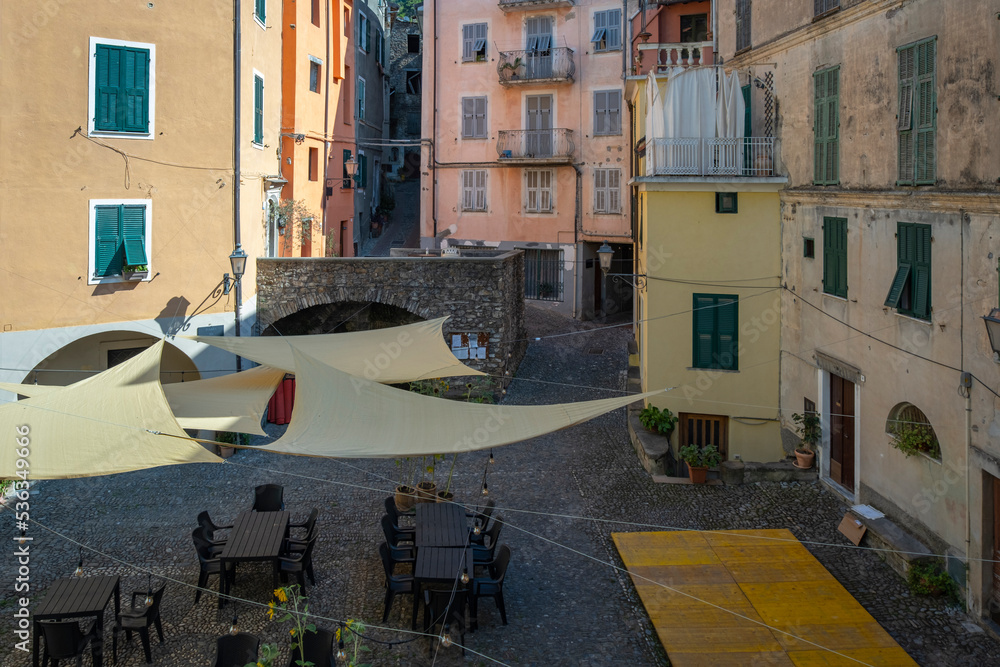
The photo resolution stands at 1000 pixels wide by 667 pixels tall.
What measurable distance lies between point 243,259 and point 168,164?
2.18m

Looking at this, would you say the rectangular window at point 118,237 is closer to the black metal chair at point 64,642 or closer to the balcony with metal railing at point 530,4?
the black metal chair at point 64,642

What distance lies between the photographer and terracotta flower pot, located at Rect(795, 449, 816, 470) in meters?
13.1

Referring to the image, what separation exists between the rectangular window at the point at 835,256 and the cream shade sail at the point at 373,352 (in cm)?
A: 539

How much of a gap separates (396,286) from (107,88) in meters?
6.41

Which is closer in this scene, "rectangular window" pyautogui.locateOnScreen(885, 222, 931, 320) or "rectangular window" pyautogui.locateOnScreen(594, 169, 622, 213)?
"rectangular window" pyautogui.locateOnScreen(885, 222, 931, 320)

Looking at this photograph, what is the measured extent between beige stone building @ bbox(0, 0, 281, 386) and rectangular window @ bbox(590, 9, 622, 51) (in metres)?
12.0

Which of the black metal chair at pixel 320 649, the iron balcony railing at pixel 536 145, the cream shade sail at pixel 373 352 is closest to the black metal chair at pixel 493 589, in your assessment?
the black metal chair at pixel 320 649

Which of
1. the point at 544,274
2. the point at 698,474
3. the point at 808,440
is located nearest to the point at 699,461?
the point at 698,474

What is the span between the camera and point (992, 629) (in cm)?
880

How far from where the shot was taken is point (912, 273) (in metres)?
10.3

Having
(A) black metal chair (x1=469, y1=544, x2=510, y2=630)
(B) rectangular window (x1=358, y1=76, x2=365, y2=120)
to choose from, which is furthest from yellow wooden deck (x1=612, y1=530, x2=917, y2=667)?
(B) rectangular window (x1=358, y1=76, x2=365, y2=120)

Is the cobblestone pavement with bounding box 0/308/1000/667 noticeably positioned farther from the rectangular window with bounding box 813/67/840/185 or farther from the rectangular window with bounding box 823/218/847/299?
the rectangular window with bounding box 813/67/840/185

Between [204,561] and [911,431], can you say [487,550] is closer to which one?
[204,561]

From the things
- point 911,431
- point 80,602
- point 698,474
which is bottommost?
point 80,602
